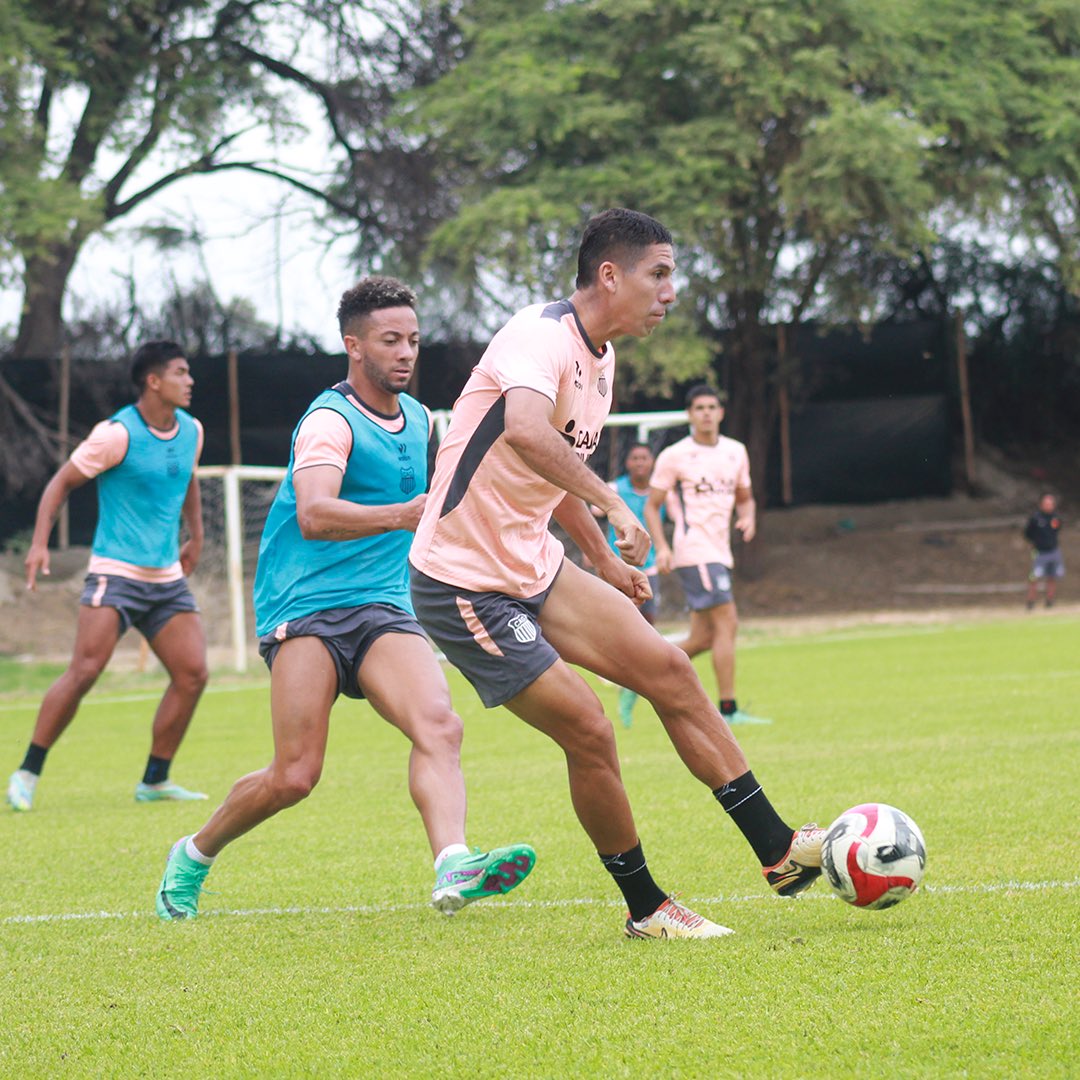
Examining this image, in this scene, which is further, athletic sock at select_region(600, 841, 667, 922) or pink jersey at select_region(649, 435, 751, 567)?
pink jersey at select_region(649, 435, 751, 567)

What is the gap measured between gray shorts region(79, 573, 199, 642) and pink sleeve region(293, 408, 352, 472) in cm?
315

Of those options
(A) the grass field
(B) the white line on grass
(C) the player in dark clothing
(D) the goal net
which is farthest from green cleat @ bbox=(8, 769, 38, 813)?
(C) the player in dark clothing

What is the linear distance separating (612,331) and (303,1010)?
2174 millimetres

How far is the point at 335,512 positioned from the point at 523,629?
74 cm

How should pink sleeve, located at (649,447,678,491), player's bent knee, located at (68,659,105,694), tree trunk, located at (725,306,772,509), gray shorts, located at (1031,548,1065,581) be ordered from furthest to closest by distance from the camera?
tree trunk, located at (725,306,772,509) → gray shorts, located at (1031,548,1065,581) → pink sleeve, located at (649,447,678,491) → player's bent knee, located at (68,659,105,694)

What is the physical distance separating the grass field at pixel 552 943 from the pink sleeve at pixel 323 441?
4.97 feet

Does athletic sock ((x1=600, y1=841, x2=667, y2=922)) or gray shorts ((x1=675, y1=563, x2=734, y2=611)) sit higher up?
gray shorts ((x1=675, y1=563, x2=734, y2=611))

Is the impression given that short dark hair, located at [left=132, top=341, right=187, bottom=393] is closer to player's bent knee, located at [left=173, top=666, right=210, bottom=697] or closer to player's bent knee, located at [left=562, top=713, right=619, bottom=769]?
player's bent knee, located at [left=173, top=666, right=210, bottom=697]

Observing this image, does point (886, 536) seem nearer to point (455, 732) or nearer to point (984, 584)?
point (984, 584)

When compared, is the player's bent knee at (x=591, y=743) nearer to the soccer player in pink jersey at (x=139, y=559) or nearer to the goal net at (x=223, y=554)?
the soccer player in pink jersey at (x=139, y=559)

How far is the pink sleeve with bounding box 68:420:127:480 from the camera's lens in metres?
7.93

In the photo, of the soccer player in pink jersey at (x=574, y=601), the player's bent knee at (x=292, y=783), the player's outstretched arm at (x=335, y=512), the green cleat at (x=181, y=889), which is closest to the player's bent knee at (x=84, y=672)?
the green cleat at (x=181, y=889)

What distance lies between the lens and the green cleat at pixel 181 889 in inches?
210

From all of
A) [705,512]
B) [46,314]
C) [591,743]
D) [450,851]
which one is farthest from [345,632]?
[46,314]
